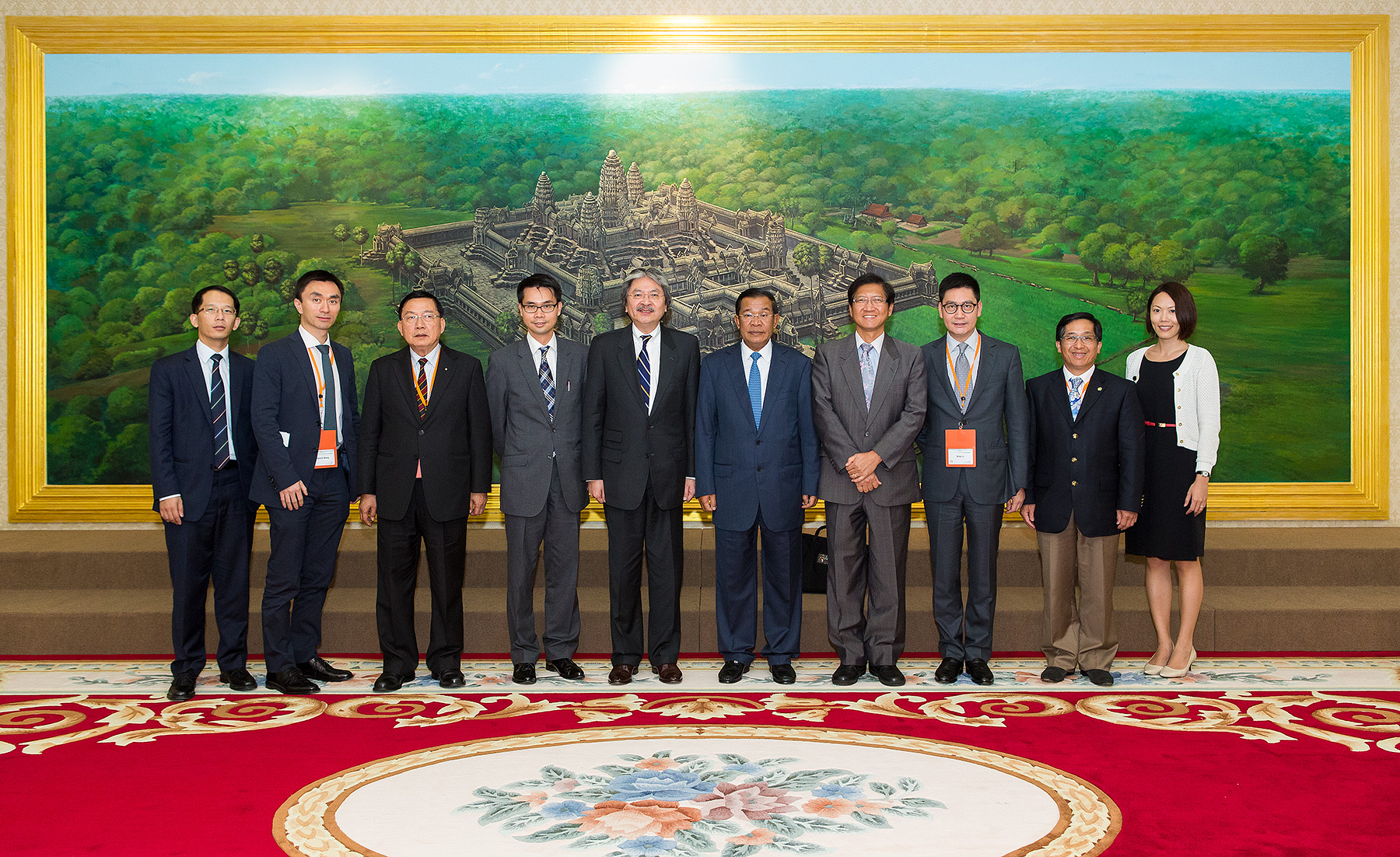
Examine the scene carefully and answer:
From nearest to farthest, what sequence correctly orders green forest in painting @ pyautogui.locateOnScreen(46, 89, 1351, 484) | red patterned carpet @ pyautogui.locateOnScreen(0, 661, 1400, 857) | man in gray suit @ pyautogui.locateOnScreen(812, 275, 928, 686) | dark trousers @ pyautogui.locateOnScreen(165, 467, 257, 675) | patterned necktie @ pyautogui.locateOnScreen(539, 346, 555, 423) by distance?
red patterned carpet @ pyautogui.locateOnScreen(0, 661, 1400, 857) → dark trousers @ pyautogui.locateOnScreen(165, 467, 257, 675) → man in gray suit @ pyautogui.locateOnScreen(812, 275, 928, 686) → patterned necktie @ pyautogui.locateOnScreen(539, 346, 555, 423) → green forest in painting @ pyautogui.locateOnScreen(46, 89, 1351, 484)

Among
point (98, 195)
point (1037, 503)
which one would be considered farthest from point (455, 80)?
point (1037, 503)

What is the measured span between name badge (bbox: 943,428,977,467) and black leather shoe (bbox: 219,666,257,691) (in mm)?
3049

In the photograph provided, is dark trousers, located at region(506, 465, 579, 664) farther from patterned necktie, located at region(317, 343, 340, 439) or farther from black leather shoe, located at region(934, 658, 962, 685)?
black leather shoe, located at region(934, 658, 962, 685)

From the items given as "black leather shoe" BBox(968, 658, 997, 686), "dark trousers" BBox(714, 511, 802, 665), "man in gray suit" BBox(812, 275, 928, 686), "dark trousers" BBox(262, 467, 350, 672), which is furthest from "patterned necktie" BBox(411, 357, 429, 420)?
"black leather shoe" BBox(968, 658, 997, 686)

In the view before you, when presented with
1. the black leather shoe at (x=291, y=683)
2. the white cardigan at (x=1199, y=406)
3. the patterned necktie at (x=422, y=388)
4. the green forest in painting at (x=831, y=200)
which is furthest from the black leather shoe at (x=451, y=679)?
the white cardigan at (x=1199, y=406)

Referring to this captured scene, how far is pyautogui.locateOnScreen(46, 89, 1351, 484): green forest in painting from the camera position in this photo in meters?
5.83

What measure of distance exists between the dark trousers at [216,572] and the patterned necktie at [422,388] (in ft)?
2.69

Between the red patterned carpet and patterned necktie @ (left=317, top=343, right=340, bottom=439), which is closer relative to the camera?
the red patterned carpet

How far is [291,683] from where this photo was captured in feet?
13.0

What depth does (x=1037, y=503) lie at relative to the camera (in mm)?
4215

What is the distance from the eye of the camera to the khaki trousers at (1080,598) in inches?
163

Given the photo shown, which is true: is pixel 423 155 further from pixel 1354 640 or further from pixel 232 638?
pixel 1354 640

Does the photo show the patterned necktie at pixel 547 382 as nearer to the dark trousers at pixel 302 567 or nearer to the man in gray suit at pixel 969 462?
the dark trousers at pixel 302 567

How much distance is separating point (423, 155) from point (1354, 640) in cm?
560
